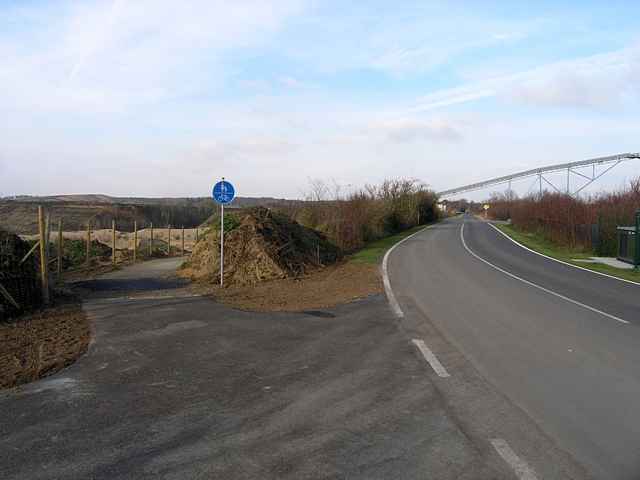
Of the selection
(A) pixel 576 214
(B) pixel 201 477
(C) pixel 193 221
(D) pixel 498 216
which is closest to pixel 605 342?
(B) pixel 201 477

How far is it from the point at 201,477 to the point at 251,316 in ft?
23.3

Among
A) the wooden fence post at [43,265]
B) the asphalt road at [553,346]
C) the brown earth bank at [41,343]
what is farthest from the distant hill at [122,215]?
the brown earth bank at [41,343]

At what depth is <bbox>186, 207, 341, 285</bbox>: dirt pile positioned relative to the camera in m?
18.0

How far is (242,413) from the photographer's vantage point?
5.60 m

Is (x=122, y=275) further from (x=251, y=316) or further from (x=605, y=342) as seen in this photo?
(x=605, y=342)

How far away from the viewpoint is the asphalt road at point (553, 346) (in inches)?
198

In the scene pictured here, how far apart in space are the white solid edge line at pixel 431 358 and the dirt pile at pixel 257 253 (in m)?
9.25

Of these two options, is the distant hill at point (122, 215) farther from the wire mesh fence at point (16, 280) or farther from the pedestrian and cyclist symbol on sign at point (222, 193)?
the wire mesh fence at point (16, 280)

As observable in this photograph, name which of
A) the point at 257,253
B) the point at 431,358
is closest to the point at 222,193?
the point at 257,253

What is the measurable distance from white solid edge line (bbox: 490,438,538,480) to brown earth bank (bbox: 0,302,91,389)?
17.4 ft

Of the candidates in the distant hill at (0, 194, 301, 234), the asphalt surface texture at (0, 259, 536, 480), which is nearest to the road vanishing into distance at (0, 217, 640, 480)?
the asphalt surface texture at (0, 259, 536, 480)

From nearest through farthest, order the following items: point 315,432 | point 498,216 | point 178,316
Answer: point 315,432, point 178,316, point 498,216

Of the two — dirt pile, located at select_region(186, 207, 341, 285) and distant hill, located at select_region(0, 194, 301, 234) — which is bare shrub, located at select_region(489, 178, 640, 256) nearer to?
dirt pile, located at select_region(186, 207, 341, 285)

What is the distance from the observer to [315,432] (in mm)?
5074
